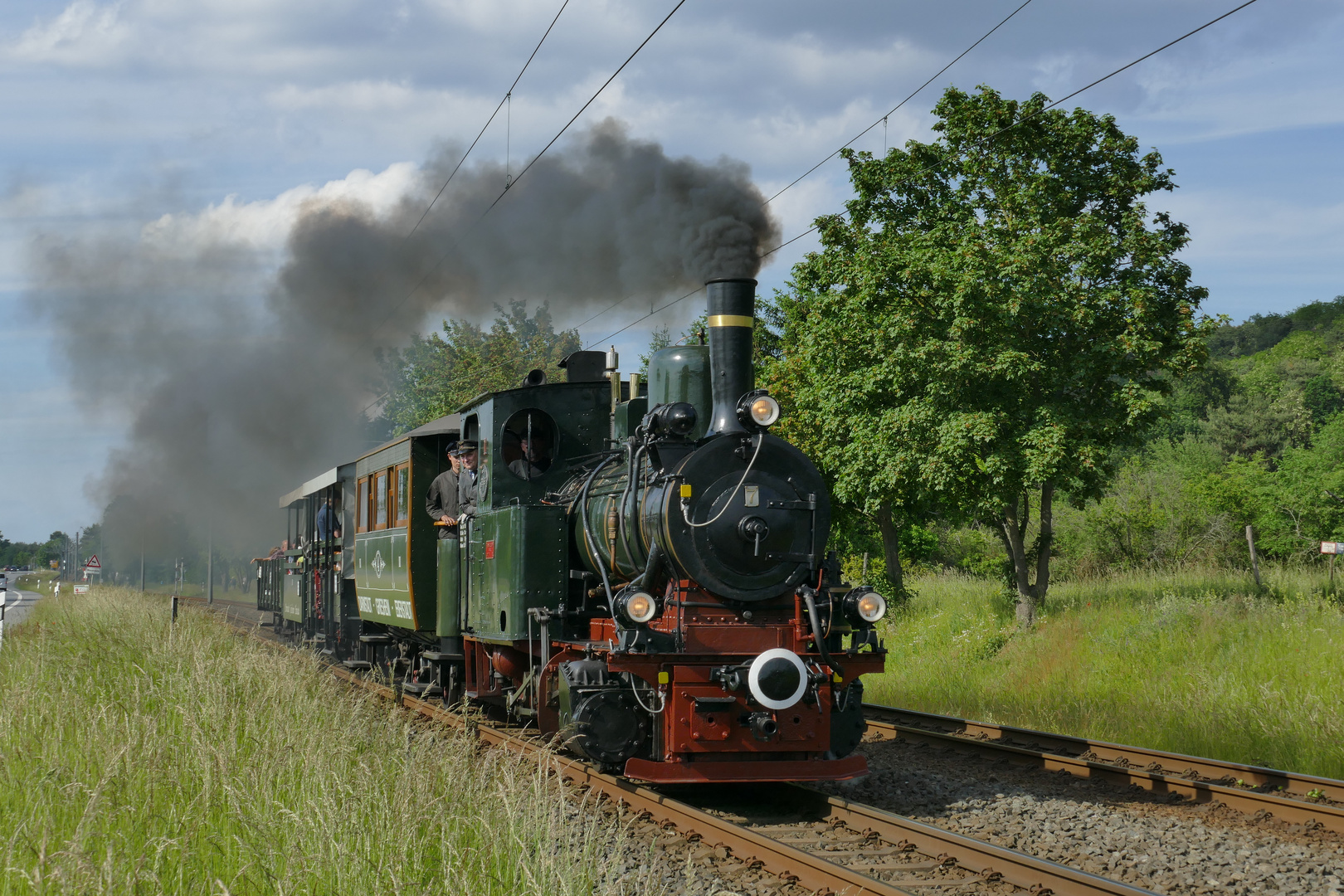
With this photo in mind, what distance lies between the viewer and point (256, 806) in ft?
15.8

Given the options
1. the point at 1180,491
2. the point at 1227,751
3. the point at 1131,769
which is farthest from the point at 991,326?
the point at 1180,491

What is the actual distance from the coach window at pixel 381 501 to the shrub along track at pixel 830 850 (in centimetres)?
571

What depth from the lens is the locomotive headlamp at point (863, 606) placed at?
7.67 m

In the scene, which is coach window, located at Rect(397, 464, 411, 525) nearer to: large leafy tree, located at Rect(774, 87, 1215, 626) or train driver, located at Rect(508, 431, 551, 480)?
train driver, located at Rect(508, 431, 551, 480)

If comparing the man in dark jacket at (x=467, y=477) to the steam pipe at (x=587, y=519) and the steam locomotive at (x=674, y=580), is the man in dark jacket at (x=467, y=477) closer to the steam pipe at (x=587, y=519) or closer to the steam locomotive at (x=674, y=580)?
the steam locomotive at (x=674, y=580)

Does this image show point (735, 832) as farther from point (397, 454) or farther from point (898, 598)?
point (898, 598)

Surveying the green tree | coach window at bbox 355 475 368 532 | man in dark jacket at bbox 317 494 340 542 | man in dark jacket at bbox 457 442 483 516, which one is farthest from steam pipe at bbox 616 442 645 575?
the green tree

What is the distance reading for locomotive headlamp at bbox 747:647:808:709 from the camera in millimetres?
6980

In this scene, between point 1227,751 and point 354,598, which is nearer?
point 1227,751

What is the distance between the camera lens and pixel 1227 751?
A: 9078 mm

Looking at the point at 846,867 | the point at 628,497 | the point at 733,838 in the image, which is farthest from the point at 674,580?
the point at 846,867

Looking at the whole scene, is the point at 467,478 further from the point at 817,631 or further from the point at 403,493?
the point at 817,631

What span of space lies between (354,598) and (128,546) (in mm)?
39767

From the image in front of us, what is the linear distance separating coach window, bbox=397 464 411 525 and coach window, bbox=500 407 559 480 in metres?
2.06
